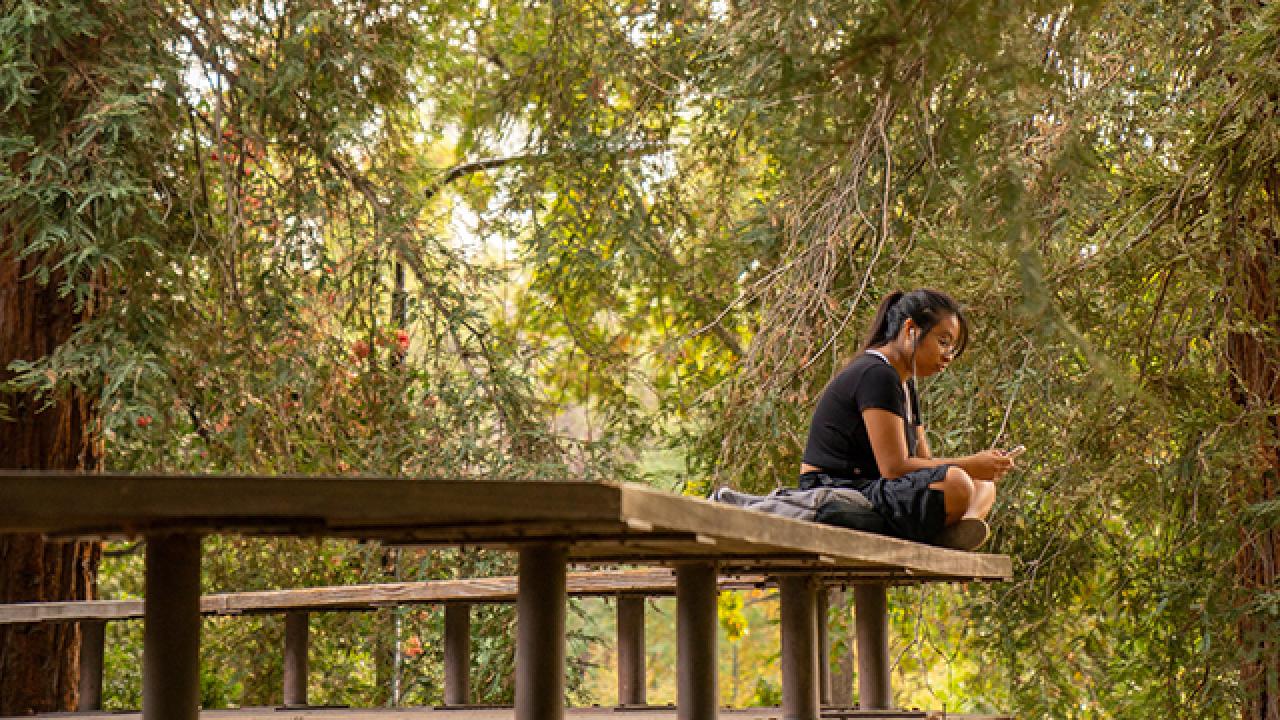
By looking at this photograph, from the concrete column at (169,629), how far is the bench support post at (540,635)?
1.56 feet

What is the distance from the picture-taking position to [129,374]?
5625mm

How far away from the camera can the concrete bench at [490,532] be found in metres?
1.76

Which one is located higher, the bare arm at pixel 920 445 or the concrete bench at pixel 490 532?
the bare arm at pixel 920 445

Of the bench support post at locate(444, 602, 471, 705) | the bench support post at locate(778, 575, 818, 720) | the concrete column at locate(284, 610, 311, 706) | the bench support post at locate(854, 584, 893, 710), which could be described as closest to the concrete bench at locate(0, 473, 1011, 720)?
the bench support post at locate(778, 575, 818, 720)

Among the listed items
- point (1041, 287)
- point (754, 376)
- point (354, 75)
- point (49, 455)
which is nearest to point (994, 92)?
point (1041, 287)

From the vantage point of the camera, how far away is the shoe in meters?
3.87

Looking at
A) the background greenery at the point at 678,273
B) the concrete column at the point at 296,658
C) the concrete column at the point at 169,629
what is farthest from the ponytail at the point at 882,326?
the concrete column at the point at 169,629

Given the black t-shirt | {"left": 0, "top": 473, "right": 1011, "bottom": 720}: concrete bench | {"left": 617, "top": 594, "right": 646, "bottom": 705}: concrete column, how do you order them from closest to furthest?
1. {"left": 0, "top": 473, "right": 1011, "bottom": 720}: concrete bench
2. the black t-shirt
3. {"left": 617, "top": 594, "right": 646, "bottom": 705}: concrete column

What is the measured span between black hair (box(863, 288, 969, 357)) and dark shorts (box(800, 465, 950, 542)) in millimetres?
560

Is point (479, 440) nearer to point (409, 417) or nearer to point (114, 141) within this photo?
point (409, 417)

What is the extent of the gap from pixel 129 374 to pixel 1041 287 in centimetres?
437

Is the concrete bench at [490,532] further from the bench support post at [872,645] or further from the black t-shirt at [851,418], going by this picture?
the bench support post at [872,645]

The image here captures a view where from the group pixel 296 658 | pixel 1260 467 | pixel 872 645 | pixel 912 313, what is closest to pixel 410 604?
pixel 296 658

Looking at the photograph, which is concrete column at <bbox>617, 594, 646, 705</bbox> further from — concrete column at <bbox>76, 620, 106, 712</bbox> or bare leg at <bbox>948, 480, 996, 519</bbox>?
concrete column at <bbox>76, 620, 106, 712</bbox>
